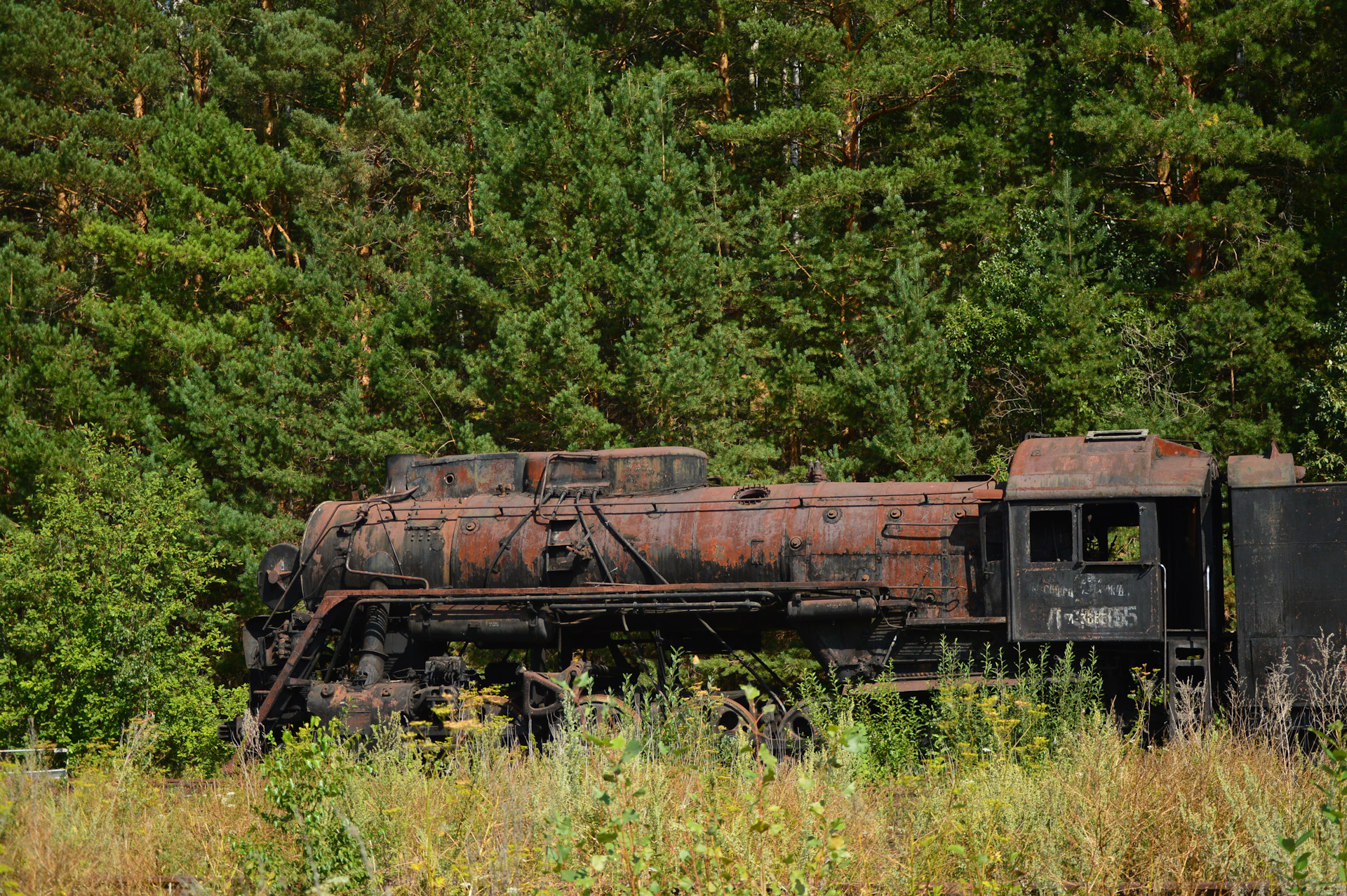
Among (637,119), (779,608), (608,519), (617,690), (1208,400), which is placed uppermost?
(637,119)

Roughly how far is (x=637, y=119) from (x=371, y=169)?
7.11 metres

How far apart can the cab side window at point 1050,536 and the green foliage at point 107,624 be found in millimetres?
13304

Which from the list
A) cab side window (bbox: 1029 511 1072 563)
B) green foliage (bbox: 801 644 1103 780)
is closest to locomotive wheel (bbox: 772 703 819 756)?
green foliage (bbox: 801 644 1103 780)

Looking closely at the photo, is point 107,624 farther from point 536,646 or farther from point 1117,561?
point 1117,561

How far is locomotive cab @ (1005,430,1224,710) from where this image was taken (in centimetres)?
1071

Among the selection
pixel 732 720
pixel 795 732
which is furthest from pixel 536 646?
pixel 795 732

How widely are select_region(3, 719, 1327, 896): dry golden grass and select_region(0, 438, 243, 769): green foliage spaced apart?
11112 millimetres

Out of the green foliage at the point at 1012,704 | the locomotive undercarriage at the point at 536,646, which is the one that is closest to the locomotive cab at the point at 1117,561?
the green foliage at the point at 1012,704

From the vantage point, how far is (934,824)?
24.5ft

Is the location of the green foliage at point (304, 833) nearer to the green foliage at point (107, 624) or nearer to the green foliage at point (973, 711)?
the green foliage at point (973, 711)

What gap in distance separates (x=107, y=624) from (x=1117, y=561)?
15.8 metres

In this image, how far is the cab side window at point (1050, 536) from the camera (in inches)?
443

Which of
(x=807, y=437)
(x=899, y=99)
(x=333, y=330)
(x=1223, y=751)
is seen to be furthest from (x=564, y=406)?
(x=1223, y=751)

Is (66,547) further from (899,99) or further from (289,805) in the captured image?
(899,99)
